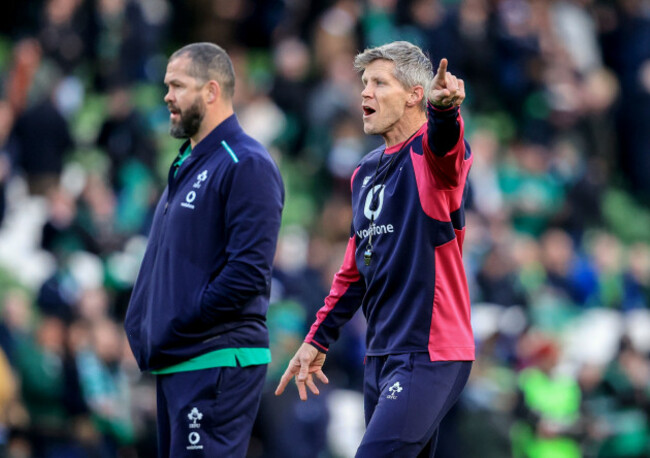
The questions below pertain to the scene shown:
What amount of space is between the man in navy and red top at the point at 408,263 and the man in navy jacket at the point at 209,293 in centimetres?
35

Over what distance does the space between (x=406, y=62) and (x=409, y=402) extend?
1.78m

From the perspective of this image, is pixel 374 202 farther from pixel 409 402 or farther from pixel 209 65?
pixel 209 65

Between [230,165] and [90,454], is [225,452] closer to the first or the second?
[230,165]

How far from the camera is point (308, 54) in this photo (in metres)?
18.6

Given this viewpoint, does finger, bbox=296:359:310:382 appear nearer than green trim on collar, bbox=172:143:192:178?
Yes

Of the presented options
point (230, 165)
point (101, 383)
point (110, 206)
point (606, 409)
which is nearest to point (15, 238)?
point (110, 206)

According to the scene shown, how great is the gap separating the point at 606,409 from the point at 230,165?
8799 millimetres

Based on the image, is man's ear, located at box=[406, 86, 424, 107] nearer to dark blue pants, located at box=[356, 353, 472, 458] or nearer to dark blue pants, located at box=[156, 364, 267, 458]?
dark blue pants, located at box=[356, 353, 472, 458]

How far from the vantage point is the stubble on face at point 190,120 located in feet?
23.3

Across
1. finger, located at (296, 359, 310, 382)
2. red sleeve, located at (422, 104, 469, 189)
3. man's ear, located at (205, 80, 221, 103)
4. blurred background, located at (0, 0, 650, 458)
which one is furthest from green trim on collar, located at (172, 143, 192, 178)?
blurred background, located at (0, 0, 650, 458)

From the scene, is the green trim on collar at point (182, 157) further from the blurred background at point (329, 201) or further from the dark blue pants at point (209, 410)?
the blurred background at point (329, 201)

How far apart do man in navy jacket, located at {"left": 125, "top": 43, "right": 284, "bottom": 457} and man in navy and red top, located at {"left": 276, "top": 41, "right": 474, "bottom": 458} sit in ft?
1.15

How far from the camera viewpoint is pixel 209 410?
6.70 m

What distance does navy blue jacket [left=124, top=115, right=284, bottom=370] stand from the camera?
22.1 ft
